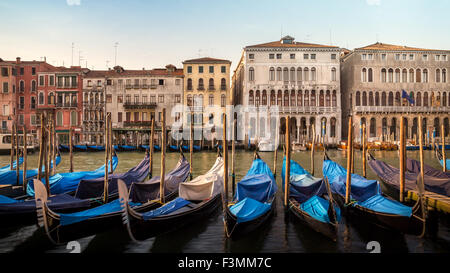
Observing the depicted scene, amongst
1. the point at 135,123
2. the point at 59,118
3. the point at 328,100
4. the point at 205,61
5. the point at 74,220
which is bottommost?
the point at 74,220

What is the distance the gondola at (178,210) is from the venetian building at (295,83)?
1974 cm

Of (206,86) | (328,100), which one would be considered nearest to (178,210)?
(206,86)

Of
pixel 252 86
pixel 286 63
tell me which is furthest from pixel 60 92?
pixel 286 63

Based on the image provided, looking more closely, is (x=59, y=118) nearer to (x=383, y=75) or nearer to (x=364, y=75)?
(x=364, y=75)

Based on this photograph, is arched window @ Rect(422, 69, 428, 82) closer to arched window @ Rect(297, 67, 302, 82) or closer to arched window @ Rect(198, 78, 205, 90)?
arched window @ Rect(297, 67, 302, 82)

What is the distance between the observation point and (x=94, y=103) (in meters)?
26.9

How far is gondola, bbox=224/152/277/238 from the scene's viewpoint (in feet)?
15.8

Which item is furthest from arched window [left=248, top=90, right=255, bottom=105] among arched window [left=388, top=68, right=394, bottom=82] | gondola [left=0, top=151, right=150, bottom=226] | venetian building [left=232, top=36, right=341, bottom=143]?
gondola [left=0, top=151, right=150, bottom=226]

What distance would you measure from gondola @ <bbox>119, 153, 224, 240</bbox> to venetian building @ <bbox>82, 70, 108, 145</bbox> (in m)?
21.5

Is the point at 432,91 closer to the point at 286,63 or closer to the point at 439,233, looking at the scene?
the point at 286,63

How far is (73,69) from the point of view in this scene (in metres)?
27.7

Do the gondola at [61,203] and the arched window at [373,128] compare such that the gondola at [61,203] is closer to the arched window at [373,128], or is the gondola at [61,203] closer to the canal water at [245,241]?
the canal water at [245,241]

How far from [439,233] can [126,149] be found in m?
22.3

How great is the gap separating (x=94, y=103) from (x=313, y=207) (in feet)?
82.1
